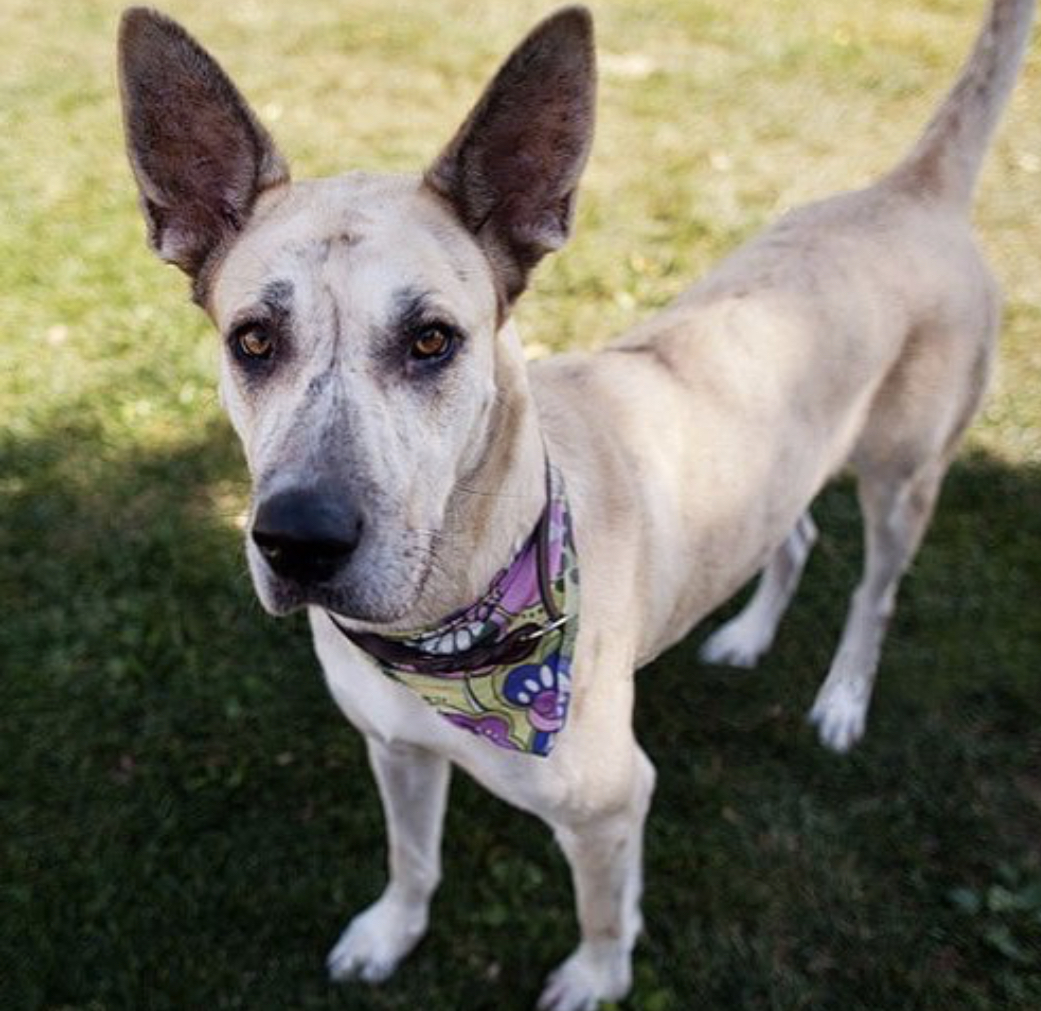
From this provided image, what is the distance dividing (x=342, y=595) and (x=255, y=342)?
54cm

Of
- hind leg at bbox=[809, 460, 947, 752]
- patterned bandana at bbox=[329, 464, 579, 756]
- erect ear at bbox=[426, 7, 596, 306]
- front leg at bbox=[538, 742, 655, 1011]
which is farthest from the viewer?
hind leg at bbox=[809, 460, 947, 752]

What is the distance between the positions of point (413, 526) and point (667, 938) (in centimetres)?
198

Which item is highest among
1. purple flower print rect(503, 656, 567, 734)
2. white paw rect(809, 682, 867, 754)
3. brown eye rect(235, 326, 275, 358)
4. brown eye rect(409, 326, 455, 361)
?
brown eye rect(235, 326, 275, 358)

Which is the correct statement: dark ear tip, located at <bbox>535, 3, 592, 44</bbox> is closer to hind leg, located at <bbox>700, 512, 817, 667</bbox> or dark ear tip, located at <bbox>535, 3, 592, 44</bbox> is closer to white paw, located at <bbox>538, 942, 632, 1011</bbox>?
white paw, located at <bbox>538, 942, 632, 1011</bbox>

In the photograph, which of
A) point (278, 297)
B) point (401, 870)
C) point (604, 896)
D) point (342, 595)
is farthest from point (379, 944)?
point (278, 297)

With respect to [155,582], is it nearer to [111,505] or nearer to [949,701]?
[111,505]

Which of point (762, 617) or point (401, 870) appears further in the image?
point (762, 617)

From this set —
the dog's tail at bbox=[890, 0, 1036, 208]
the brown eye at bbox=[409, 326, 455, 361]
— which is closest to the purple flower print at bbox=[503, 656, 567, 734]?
the brown eye at bbox=[409, 326, 455, 361]

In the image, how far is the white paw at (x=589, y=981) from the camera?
3271mm

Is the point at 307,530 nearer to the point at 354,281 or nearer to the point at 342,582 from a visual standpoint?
the point at 342,582

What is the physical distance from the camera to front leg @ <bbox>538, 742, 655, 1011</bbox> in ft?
9.42

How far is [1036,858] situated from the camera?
371 centimetres

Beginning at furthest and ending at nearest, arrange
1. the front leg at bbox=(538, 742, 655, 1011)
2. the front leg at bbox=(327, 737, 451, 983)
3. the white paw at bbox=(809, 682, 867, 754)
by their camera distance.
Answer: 1. the white paw at bbox=(809, 682, 867, 754)
2. the front leg at bbox=(327, 737, 451, 983)
3. the front leg at bbox=(538, 742, 655, 1011)

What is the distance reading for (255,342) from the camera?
7.39ft
